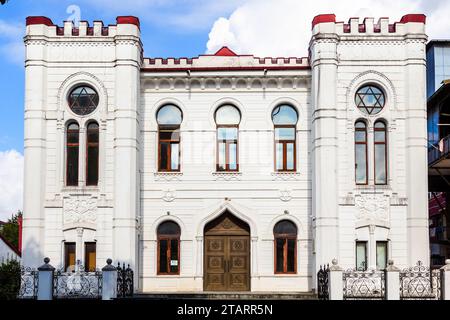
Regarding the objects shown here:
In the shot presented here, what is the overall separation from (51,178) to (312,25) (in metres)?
11.0

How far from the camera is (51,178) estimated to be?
2467cm

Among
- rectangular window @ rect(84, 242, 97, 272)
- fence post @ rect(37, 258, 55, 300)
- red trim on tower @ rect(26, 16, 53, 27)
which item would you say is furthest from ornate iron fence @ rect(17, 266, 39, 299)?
red trim on tower @ rect(26, 16, 53, 27)

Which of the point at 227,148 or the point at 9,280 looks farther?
the point at 9,280

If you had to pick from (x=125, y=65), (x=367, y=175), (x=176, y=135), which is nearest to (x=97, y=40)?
(x=125, y=65)

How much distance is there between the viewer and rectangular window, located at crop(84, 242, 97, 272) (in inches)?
957

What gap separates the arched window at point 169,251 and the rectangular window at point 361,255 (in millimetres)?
6470

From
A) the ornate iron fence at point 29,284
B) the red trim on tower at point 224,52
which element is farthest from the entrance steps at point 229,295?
the red trim on tower at point 224,52

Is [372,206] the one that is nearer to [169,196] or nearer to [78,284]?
[169,196]

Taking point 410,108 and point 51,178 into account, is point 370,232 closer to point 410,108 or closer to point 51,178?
point 410,108

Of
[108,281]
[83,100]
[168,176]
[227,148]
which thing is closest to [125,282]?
[108,281]

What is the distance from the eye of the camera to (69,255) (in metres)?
24.4

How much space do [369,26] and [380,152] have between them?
4.59 meters

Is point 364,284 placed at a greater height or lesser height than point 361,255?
lesser

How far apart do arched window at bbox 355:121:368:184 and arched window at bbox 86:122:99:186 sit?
9.43m
